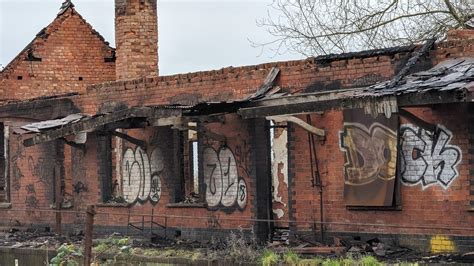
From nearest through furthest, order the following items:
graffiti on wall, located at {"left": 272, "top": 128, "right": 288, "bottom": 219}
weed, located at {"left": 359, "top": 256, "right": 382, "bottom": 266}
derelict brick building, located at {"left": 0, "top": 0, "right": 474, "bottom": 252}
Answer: weed, located at {"left": 359, "top": 256, "right": 382, "bottom": 266}
derelict brick building, located at {"left": 0, "top": 0, "right": 474, "bottom": 252}
graffiti on wall, located at {"left": 272, "top": 128, "right": 288, "bottom": 219}

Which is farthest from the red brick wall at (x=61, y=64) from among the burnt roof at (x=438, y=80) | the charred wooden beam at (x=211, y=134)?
the burnt roof at (x=438, y=80)

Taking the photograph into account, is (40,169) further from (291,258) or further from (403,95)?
(403,95)

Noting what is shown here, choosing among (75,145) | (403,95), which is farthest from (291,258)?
(75,145)

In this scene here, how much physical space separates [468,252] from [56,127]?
9282 millimetres

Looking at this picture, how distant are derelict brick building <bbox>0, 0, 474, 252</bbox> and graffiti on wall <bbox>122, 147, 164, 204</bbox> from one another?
41 millimetres

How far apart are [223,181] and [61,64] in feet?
32.8

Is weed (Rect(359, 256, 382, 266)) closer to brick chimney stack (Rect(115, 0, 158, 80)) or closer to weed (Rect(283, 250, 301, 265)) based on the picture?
weed (Rect(283, 250, 301, 265))

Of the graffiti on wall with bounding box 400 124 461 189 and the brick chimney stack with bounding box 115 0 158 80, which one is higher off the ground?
the brick chimney stack with bounding box 115 0 158 80

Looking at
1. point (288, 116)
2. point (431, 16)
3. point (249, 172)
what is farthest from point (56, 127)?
point (431, 16)

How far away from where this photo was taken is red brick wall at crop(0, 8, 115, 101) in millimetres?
26609

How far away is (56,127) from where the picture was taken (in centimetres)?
1966

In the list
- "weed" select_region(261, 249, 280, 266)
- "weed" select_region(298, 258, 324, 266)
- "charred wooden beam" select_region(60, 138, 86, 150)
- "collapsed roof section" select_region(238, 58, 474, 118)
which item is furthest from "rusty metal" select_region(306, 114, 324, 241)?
"charred wooden beam" select_region(60, 138, 86, 150)

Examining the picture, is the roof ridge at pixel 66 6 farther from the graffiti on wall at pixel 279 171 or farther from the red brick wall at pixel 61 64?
the graffiti on wall at pixel 279 171

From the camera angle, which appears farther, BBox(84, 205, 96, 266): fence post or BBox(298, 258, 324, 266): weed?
BBox(298, 258, 324, 266): weed
